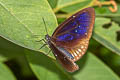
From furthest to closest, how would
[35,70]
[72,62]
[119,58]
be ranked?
1. [119,58]
2. [35,70]
3. [72,62]

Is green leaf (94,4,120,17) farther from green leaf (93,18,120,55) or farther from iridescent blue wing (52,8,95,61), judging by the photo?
iridescent blue wing (52,8,95,61)

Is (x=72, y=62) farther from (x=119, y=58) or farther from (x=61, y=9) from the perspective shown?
(x=119, y=58)

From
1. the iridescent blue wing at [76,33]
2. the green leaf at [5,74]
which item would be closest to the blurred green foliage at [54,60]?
the green leaf at [5,74]

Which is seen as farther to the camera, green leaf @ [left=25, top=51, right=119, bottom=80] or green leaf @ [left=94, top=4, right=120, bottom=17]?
green leaf @ [left=94, top=4, right=120, bottom=17]

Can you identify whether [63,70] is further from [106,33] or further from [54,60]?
[106,33]


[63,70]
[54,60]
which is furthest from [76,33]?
[63,70]

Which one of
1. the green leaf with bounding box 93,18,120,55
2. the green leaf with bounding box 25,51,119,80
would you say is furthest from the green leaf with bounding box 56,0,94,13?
the green leaf with bounding box 25,51,119,80

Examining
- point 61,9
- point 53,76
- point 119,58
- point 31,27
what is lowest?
point 119,58

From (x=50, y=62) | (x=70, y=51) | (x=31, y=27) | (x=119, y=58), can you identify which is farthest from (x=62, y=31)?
(x=119, y=58)
